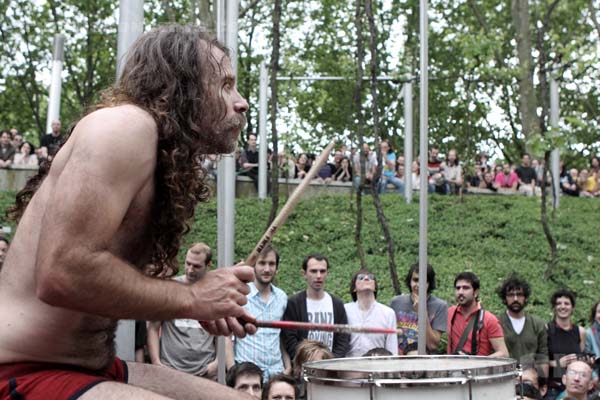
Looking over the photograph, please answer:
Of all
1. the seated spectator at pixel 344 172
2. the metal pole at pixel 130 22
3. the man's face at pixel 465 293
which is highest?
the metal pole at pixel 130 22

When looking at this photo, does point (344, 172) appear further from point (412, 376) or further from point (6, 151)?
point (412, 376)

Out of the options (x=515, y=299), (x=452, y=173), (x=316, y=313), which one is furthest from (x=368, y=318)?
(x=452, y=173)

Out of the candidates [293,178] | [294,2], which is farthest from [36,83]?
[293,178]

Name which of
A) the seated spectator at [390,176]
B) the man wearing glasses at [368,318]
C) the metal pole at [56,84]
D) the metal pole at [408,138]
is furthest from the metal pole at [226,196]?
the metal pole at [56,84]

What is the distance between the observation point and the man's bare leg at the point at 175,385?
353 centimetres

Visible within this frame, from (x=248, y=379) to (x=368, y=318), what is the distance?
1.64 m

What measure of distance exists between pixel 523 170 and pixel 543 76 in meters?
4.65

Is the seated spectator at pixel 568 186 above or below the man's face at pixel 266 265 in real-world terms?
above

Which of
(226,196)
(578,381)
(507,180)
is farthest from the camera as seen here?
(507,180)

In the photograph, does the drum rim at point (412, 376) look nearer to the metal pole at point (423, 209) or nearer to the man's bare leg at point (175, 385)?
the man's bare leg at point (175, 385)

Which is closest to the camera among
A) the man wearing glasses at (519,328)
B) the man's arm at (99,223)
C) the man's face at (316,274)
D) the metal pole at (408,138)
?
the man's arm at (99,223)

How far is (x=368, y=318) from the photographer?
331 inches

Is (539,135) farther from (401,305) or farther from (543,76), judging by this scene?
(401,305)

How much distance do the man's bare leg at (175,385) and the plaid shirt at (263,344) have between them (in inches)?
168
